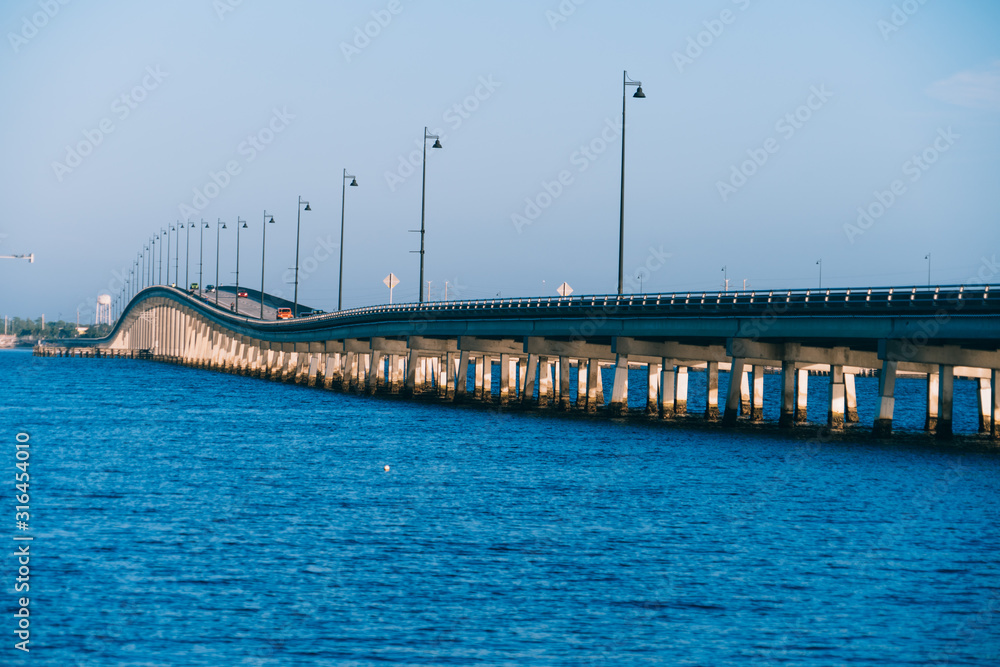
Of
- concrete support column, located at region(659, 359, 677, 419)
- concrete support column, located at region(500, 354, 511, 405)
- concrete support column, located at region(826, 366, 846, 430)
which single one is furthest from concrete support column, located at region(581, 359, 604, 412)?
concrete support column, located at region(826, 366, 846, 430)

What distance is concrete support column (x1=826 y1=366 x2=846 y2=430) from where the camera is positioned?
67.7 meters

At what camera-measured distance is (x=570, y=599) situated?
23375 mm

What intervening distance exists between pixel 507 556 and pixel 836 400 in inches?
1764

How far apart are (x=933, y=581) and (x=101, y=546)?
1709cm

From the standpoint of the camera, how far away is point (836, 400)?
226ft

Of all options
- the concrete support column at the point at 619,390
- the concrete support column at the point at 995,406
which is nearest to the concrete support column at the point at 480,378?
the concrete support column at the point at 619,390

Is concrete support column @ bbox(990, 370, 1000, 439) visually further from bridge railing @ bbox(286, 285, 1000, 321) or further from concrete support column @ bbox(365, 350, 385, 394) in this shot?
concrete support column @ bbox(365, 350, 385, 394)

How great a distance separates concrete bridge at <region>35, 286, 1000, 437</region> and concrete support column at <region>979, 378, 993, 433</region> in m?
0.14

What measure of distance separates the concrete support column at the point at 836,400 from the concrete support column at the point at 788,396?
86.5 inches

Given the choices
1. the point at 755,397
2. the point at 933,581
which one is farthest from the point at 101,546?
the point at 755,397

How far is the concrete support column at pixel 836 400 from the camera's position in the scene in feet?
222

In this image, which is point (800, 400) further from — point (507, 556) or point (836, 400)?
point (507, 556)

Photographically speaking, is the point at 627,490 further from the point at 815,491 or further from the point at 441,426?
the point at 441,426

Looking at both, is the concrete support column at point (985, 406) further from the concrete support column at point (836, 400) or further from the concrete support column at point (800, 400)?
the concrete support column at point (800, 400)
